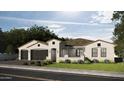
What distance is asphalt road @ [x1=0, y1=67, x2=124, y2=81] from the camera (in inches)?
628

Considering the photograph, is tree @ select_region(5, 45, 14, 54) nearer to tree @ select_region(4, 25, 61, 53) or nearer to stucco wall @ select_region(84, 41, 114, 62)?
tree @ select_region(4, 25, 61, 53)

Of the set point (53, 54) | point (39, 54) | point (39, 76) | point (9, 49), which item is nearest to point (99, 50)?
point (53, 54)

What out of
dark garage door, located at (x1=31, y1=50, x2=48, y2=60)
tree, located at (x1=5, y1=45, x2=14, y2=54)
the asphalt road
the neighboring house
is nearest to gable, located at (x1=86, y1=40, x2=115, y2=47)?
the neighboring house

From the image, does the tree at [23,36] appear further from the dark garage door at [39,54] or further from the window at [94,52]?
the window at [94,52]

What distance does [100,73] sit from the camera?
54.6ft

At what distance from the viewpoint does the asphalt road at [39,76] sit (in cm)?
1595

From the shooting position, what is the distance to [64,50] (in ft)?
56.1

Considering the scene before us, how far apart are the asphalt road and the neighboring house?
25.1 inches

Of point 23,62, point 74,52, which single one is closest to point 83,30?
point 74,52
